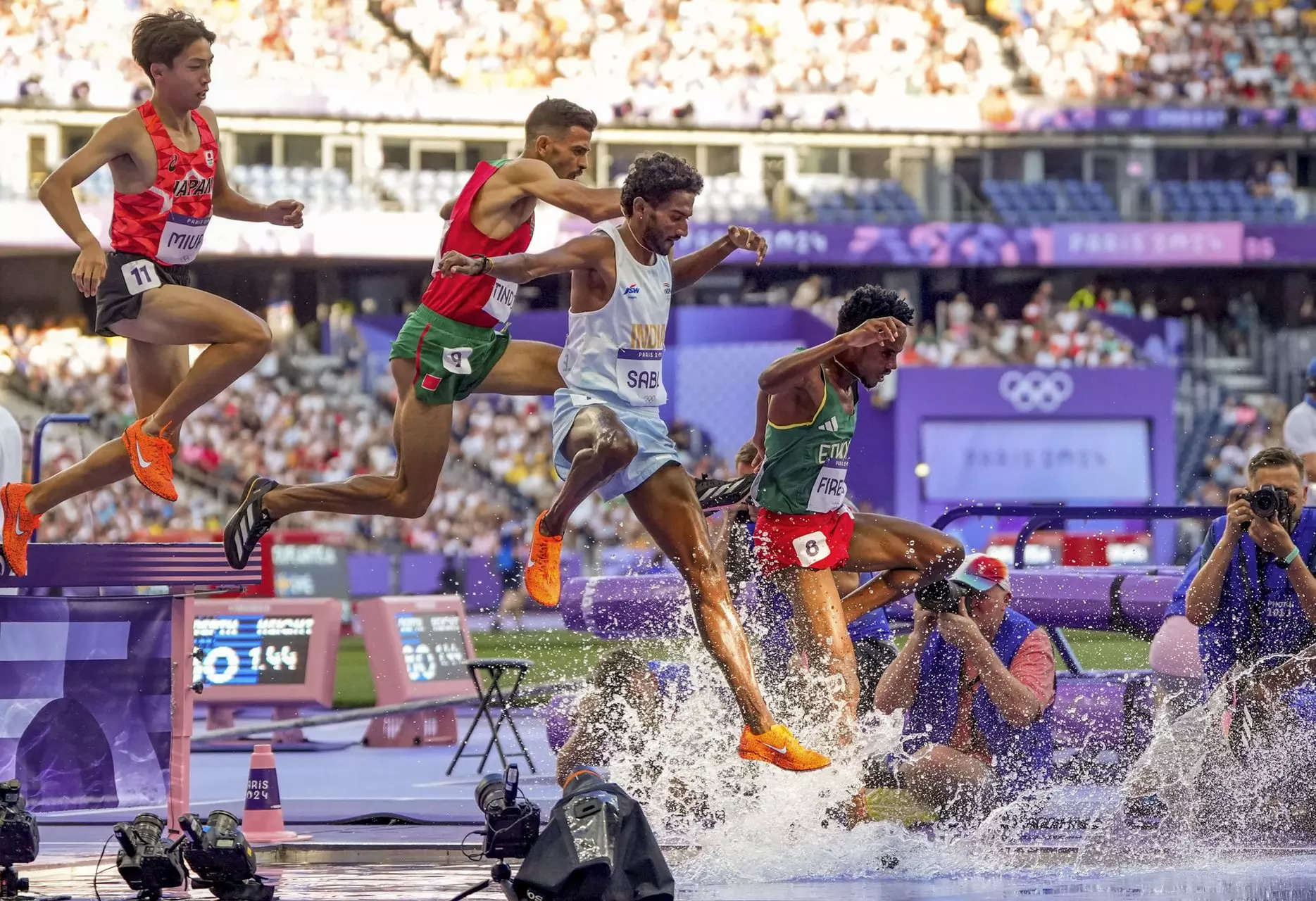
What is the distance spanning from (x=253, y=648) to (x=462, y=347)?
6.08m

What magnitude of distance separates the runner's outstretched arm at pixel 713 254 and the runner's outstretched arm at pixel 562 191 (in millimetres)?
323

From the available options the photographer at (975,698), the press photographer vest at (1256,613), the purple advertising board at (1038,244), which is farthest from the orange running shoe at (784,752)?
the purple advertising board at (1038,244)

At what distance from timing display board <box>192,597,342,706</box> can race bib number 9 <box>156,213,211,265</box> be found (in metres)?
5.38

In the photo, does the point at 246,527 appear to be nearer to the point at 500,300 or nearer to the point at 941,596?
the point at 500,300

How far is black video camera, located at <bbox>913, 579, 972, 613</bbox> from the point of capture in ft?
22.4

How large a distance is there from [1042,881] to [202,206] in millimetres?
4068

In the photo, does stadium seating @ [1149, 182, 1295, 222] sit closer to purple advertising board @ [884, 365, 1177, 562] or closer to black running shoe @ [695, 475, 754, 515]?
purple advertising board @ [884, 365, 1177, 562]

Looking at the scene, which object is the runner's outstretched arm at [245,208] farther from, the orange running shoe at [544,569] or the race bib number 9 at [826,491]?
the race bib number 9 at [826,491]

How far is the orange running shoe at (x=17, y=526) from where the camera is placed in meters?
7.17

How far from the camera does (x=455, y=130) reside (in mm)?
27641

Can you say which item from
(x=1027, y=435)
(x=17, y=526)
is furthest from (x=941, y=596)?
(x=1027, y=435)

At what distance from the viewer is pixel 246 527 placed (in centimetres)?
Answer: 695

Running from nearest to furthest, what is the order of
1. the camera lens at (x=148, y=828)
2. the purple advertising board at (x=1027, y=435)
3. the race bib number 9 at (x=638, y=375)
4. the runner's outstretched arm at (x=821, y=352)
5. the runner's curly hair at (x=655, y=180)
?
the camera lens at (x=148, y=828) < the runner's curly hair at (x=655, y=180) < the runner's outstretched arm at (x=821, y=352) < the race bib number 9 at (x=638, y=375) < the purple advertising board at (x=1027, y=435)

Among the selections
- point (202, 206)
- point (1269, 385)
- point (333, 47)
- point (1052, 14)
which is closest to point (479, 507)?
point (333, 47)
